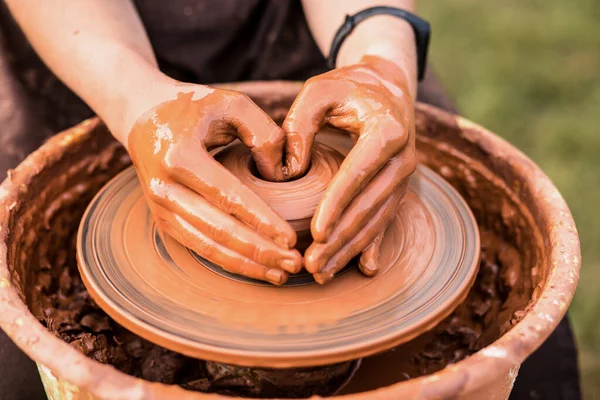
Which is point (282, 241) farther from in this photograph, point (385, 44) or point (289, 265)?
point (385, 44)

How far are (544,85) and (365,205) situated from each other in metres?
3.14

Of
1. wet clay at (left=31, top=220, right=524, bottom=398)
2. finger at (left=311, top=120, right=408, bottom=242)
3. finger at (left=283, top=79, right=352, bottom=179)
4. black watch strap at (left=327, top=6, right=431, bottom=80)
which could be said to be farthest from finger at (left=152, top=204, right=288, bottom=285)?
black watch strap at (left=327, top=6, right=431, bottom=80)

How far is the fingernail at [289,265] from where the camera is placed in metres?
1.08

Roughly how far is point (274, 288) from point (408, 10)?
946mm

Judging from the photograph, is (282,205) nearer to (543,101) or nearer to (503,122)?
(503,122)

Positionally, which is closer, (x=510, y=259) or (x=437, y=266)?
(x=437, y=266)

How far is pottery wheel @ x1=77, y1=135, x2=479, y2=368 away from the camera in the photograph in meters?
1.10

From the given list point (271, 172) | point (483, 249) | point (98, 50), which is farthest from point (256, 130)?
point (483, 249)

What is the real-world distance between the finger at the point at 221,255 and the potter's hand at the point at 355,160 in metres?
0.07

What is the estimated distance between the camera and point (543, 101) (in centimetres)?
381

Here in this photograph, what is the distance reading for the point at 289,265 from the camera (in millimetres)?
1087

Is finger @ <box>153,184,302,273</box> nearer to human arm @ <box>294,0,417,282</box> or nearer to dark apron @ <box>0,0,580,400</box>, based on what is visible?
human arm @ <box>294,0,417,282</box>

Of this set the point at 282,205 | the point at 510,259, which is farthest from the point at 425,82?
the point at 282,205

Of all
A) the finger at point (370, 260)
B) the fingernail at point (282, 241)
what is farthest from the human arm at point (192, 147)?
the finger at point (370, 260)
